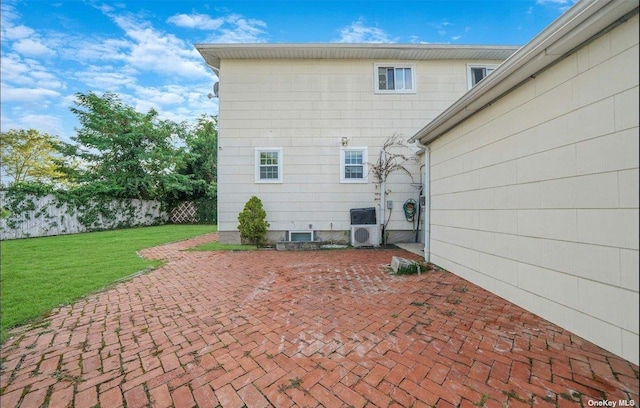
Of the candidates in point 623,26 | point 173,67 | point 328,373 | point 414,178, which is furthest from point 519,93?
point 173,67

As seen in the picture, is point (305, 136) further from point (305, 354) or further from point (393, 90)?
point (305, 354)

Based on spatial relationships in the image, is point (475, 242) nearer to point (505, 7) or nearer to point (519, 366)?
point (519, 366)

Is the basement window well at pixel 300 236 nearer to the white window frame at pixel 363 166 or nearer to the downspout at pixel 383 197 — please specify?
the white window frame at pixel 363 166

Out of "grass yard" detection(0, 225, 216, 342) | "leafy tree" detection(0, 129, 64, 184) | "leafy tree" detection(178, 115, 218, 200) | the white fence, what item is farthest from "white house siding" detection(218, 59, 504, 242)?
"leafy tree" detection(0, 129, 64, 184)

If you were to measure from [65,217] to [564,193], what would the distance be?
14.8 metres

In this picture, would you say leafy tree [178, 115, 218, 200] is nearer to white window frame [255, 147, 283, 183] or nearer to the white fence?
the white fence

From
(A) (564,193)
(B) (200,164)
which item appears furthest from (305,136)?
(B) (200,164)

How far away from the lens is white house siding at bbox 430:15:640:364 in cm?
172

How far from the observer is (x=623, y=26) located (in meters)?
1.69

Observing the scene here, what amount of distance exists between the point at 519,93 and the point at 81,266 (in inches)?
302

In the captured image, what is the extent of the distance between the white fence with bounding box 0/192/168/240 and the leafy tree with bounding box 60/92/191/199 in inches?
38.5

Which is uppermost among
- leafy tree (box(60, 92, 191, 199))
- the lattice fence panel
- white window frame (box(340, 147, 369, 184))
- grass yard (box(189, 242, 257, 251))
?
leafy tree (box(60, 92, 191, 199))

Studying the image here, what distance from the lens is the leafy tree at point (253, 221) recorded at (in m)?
7.01

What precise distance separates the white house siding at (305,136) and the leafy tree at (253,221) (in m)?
0.32
